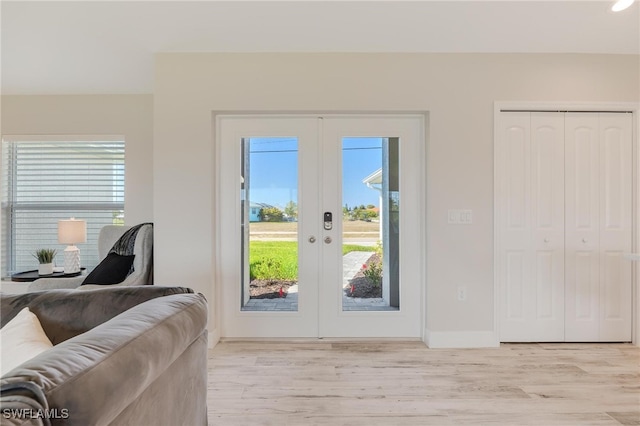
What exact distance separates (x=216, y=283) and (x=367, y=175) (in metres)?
1.66

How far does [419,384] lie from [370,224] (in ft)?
4.36

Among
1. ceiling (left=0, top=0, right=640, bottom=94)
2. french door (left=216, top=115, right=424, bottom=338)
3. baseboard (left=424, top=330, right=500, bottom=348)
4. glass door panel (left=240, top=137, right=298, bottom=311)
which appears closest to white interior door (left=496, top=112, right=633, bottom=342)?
baseboard (left=424, top=330, right=500, bottom=348)

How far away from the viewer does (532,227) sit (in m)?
2.90

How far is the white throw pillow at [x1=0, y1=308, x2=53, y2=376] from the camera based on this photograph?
1.05 m

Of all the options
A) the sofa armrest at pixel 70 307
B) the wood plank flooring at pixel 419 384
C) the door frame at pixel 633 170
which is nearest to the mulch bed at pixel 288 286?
the wood plank flooring at pixel 419 384

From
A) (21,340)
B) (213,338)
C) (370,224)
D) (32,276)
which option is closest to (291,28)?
(370,224)

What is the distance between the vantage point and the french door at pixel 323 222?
300cm

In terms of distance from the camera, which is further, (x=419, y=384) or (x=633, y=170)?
(x=633, y=170)

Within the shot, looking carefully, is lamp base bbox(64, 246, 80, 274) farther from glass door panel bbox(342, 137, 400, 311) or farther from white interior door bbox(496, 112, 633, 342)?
white interior door bbox(496, 112, 633, 342)

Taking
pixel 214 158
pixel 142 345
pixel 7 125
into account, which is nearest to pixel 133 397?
pixel 142 345

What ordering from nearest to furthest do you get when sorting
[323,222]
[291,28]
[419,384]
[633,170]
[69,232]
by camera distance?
1. [419,384]
2. [291,28]
3. [633,170]
4. [323,222]
5. [69,232]

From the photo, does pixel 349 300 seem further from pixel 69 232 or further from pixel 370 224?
pixel 69 232

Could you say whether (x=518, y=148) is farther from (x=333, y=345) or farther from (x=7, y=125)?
(x=7, y=125)

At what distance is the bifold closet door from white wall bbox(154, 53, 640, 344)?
0.91 ft
